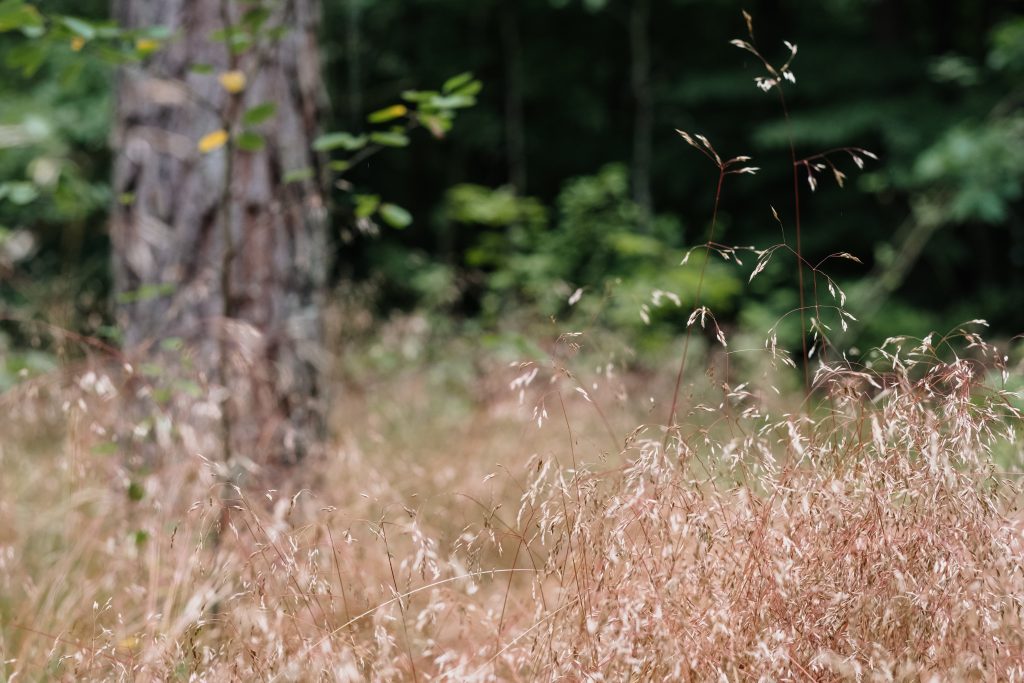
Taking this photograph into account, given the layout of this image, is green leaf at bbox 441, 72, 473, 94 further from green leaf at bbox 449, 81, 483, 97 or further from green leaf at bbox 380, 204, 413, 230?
green leaf at bbox 380, 204, 413, 230

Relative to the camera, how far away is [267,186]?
8.53 feet

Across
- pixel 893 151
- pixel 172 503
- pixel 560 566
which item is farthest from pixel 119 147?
pixel 893 151

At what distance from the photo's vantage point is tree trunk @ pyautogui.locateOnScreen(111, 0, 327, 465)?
2533 millimetres

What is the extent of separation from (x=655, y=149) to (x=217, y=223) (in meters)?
8.39

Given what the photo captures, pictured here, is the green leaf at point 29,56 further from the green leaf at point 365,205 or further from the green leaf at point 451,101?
the green leaf at point 451,101

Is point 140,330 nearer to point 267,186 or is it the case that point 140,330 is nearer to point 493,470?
point 267,186

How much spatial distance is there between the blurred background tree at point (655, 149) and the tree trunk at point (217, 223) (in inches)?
A: 119

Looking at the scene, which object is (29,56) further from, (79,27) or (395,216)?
(395,216)

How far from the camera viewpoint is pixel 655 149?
10273mm

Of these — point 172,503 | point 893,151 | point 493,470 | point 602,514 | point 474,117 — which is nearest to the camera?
point 602,514

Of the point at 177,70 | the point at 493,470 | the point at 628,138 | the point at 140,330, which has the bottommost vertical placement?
the point at 628,138

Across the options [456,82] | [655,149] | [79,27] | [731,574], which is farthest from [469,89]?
[655,149]

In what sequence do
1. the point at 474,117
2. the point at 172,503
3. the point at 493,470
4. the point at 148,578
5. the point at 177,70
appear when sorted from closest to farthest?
the point at 148,578
the point at 172,503
the point at 177,70
the point at 493,470
the point at 474,117

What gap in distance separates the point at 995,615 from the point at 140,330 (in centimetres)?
237
